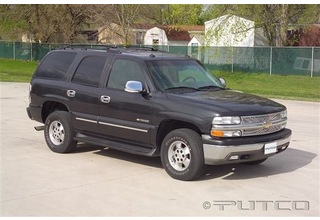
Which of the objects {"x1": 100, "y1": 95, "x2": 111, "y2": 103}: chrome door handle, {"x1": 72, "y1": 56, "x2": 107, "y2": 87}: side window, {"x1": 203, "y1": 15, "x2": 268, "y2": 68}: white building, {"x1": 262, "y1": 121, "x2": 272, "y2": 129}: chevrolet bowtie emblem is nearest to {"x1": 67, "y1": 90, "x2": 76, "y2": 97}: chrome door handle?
{"x1": 72, "y1": 56, "x2": 107, "y2": 87}: side window

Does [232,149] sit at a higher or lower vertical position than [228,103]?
lower

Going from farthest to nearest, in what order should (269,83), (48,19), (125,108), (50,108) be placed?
(48,19), (269,83), (50,108), (125,108)

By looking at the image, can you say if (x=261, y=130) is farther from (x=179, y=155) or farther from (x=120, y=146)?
(x=120, y=146)

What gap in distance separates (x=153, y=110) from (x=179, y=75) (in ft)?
2.93

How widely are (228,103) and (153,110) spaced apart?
1110 millimetres

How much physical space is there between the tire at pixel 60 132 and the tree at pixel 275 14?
23.9 m

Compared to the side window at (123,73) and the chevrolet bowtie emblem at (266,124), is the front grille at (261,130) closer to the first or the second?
the chevrolet bowtie emblem at (266,124)

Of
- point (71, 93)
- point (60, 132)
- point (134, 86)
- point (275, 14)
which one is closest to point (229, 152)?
point (134, 86)

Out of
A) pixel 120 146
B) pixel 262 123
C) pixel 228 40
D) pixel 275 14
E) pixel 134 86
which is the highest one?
pixel 275 14

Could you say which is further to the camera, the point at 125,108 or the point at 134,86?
the point at 125,108

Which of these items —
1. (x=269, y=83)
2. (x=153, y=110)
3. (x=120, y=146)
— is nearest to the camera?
(x=153, y=110)

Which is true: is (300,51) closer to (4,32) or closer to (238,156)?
(238,156)

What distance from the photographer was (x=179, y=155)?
685 cm

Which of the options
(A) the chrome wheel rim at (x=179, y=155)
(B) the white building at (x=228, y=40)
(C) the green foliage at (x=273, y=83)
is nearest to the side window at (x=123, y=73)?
(A) the chrome wheel rim at (x=179, y=155)
